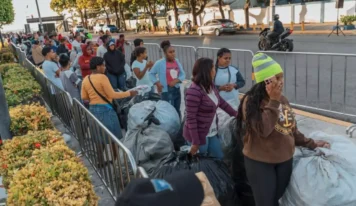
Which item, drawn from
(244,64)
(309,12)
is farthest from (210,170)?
(309,12)

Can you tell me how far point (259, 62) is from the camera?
2543 mm

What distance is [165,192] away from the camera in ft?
3.97

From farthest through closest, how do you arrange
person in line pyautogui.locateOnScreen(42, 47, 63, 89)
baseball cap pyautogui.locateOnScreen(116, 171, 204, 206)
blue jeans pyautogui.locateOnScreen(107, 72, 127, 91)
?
blue jeans pyautogui.locateOnScreen(107, 72, 127, 91) < person in line pyautogui.locateOnScreen(42, 47, 63, 89) < baseball cap pyautogui.locateOnScreen(116, 171, 204, 206)

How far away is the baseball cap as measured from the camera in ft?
3.82

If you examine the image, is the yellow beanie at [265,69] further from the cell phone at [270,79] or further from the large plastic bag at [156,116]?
the large plastic bag at [156,116]

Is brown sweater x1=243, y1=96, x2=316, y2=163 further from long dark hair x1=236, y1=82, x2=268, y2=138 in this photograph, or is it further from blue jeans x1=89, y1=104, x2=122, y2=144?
blue jeans x1=89, y1=104, x2=122, y2=144

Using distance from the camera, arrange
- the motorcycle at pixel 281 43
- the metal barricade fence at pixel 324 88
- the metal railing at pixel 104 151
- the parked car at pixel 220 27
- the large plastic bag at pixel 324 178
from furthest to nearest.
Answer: the parked car at pixel 220 27 → the motorcycle at pixel 281 43 → the metal barricade fence at pixel 324 88 → the metal railing at pixel 104 151 → the large plastic bag at pixel 324 178

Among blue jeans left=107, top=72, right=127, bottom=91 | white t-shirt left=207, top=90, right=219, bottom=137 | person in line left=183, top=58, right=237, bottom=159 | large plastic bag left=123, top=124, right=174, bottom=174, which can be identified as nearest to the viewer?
person in line left=183, top=58, right=237, bottom=159

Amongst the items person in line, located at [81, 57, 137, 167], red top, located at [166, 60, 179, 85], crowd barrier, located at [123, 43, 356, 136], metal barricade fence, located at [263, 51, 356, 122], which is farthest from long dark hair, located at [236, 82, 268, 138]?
metal barricade fence, located at [263, 51, 356, 122]

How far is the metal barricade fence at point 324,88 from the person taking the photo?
5711mm

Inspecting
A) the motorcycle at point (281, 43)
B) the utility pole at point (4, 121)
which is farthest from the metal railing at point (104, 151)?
the motorcycle at point (281, 43)

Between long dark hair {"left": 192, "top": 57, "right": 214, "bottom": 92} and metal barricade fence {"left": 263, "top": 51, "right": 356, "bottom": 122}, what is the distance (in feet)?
9.39

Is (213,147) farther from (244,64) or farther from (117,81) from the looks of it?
(244,64)

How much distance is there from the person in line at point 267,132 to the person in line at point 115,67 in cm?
414
